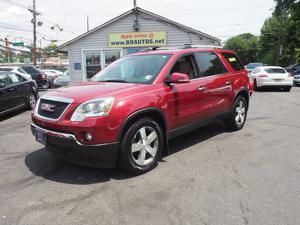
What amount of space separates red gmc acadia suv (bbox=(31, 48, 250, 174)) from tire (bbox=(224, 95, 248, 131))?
0.61 m

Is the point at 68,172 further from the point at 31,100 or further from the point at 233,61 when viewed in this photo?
the point at 31,100

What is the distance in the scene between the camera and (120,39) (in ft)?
56.5

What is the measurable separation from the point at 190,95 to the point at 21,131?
170 inches

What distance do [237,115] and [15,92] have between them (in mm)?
6522

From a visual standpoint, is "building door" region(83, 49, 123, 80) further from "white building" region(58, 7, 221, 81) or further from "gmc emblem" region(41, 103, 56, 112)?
"gmc emblem" region(41, 103, 56, 112)

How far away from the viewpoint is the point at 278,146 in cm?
507

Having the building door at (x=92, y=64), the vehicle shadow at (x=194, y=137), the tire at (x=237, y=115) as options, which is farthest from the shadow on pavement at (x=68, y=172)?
the building door at (x=92, y=64)

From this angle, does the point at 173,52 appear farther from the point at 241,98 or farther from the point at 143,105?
the point at 241,98

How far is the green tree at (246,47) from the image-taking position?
264ft

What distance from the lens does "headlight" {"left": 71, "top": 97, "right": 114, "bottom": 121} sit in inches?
136

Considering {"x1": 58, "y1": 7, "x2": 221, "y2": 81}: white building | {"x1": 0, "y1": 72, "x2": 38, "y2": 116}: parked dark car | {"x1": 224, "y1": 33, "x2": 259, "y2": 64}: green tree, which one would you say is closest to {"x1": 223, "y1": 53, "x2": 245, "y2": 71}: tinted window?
{"x1": 0, "y1": 72, "x2": 38, "y2": 116}: parked dark car

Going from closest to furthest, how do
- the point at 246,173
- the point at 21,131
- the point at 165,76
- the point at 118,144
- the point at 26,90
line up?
the point at 118,144 → the point at 246,173 → the point at 165,76 → the point at 21,131 → the point at 26,90

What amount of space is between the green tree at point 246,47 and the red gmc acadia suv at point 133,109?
76394 mm

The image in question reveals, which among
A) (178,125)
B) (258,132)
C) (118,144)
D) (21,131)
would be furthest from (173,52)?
(21,131)
